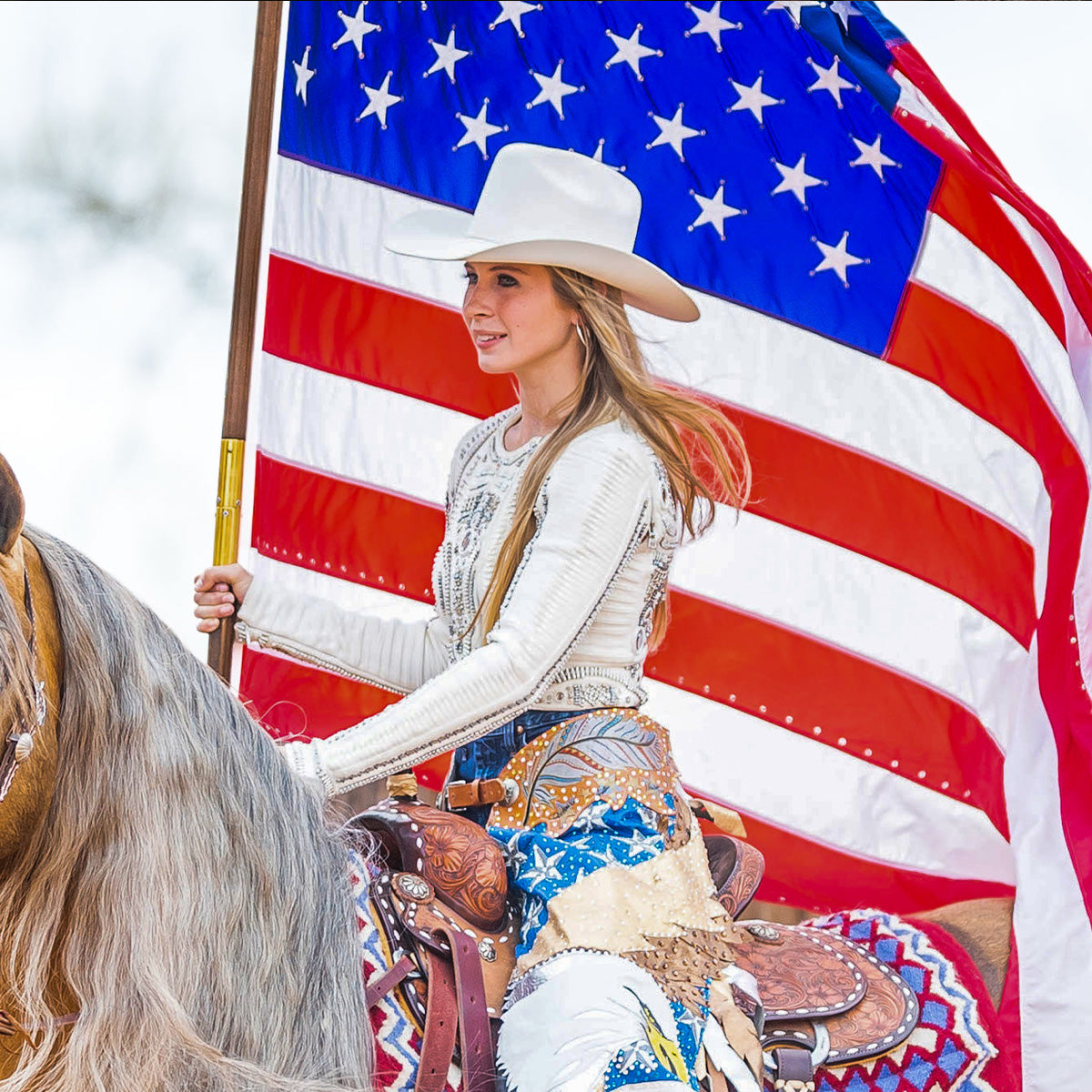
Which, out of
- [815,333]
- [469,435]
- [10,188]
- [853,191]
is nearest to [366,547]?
[469,435]

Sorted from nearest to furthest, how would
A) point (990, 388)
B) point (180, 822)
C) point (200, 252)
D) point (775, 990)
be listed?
point (180, 822), point (775, 990), point (990, 388), point (200, 252)

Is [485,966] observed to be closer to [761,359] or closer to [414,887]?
[414,887]

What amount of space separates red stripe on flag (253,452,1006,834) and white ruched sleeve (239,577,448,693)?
0.88 m

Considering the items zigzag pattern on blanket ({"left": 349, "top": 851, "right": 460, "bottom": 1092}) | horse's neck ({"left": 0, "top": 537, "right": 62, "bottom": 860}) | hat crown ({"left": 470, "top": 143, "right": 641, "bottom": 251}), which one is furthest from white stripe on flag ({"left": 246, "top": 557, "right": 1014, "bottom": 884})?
horse's neck ({"left": 0, "top": 537, "right": 62, "bottom": 860})

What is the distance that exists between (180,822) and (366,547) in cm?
193

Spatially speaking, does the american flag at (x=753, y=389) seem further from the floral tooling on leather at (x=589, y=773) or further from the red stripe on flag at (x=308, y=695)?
the floral tooling on leather at (x=589, y=773)

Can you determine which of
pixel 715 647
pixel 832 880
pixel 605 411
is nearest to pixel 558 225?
pixel 605 411

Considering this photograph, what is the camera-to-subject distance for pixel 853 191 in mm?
3123

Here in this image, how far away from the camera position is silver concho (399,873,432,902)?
171 centimetres

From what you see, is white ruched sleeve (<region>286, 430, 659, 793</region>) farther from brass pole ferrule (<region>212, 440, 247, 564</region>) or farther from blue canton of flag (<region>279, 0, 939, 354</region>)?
blue canton of flag (<region>279, 0, 939, 354</region>)

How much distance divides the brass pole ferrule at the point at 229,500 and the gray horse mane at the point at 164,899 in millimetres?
944

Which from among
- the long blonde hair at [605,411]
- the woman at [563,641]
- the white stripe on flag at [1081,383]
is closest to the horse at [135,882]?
the woman at [563,641]

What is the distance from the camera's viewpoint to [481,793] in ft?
6.49

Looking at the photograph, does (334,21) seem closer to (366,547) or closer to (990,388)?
(366,547)
